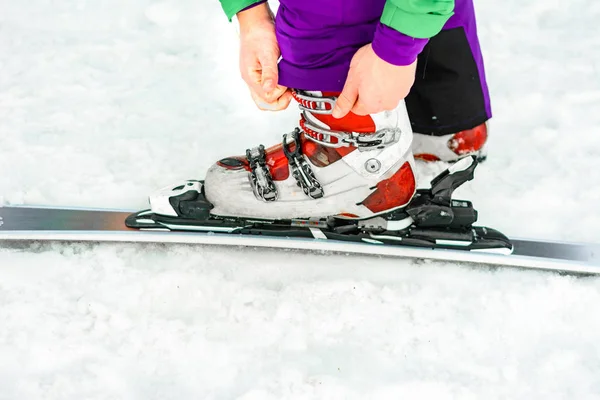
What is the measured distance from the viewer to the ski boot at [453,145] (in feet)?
5.50

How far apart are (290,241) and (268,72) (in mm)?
490

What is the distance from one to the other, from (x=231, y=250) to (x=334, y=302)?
335 mm

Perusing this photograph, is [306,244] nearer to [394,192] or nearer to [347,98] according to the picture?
[394,192]

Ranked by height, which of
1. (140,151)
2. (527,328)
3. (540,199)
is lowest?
(527,328)

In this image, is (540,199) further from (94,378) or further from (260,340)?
(94,378)

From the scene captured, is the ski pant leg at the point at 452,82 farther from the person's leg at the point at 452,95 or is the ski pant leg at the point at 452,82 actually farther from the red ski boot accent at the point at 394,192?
the red ski boot accent at the point at 394,192

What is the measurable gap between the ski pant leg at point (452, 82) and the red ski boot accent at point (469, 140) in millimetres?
28

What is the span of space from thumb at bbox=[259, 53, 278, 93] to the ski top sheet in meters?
0.46

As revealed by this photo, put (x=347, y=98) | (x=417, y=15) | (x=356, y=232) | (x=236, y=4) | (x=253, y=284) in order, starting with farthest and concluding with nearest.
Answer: (x=356, y=232) → (x=253, y=284) → (x=236, y=4) → (x=347, y=98) → (x=417, y=15)

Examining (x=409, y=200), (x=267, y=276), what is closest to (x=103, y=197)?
(x=267, y=276)

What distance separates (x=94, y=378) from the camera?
118 cm

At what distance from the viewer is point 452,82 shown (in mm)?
1579

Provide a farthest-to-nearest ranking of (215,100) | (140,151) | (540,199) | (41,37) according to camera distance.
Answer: (41,37) < (215,100) < (140,151) < (540,199)

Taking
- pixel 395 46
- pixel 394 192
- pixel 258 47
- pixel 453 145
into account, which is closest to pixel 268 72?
pixel 258 47
